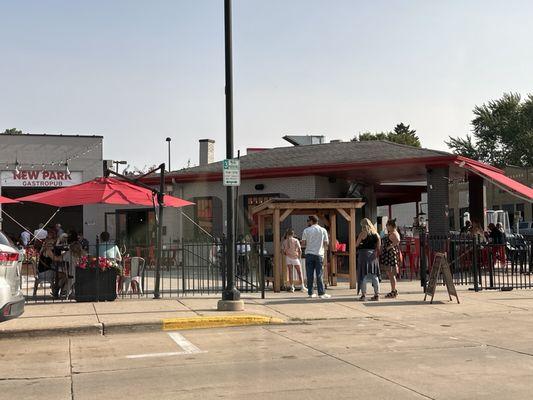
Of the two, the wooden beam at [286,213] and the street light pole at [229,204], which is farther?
the wooden beam at [286,213]

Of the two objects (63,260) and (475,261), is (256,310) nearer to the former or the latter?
(63,260)

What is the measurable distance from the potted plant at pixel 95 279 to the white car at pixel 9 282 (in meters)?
4.34

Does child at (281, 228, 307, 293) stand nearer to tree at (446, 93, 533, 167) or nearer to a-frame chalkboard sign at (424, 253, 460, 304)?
a-frame chalkboard sign at (424, 253, 460, 304)

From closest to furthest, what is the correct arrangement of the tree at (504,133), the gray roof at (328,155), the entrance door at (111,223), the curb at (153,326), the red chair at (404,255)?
the curb at (153,326) < the red chair at (404,255) < the gray roof at (328,155) < the entrance door at (111,223) < the tree at (504,133)

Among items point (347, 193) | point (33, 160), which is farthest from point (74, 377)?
point (33, 160)

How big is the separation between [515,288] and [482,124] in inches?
1919

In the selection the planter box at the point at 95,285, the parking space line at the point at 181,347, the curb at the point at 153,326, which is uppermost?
the planter box at the point at 95,285

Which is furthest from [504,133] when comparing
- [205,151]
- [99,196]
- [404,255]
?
[99,196]

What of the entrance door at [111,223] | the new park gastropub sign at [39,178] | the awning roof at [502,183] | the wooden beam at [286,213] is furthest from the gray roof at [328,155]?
the new park gastropub sign at [39,178]

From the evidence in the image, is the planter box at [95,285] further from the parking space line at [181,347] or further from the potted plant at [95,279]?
the parking space line at [181,347]

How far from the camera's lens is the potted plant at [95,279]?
13.4 meters

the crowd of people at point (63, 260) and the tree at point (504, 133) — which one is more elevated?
the tree at point (504, 133)

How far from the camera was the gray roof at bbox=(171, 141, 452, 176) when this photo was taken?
22.6 metres

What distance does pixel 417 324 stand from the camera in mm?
11102
